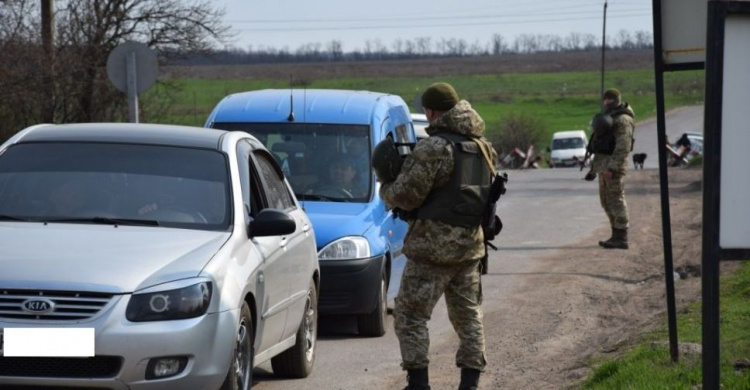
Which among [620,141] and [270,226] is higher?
[270,226]

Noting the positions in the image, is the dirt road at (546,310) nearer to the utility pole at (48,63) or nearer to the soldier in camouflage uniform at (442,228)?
the soldier in camouflage uniform at (442,228)

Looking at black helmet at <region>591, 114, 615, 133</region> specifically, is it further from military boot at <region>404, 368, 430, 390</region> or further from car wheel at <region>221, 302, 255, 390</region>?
car wheel at <region>221, 302, 255, 390</region>

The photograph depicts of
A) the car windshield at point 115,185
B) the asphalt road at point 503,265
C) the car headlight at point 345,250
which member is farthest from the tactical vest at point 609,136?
the car windshield at point 115,185

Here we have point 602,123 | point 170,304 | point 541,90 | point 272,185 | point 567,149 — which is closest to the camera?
point 170,304

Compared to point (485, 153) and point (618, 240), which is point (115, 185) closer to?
point (485, 153)

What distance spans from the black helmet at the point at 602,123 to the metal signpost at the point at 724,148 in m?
11.3

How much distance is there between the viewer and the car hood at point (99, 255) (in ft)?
20.5

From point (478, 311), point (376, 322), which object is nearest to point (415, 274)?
point (478, 311)

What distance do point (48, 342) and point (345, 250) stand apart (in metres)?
4.50

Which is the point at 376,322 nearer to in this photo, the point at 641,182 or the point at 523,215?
the point at 523,215

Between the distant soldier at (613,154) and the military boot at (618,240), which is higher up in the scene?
the distant soldier at (613,154)

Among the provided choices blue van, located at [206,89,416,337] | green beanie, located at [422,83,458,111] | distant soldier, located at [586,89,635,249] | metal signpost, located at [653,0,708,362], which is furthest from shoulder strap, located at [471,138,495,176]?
distant soldier, located at [586,89,635,249]

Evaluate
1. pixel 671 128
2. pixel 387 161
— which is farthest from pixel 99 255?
pixel 671 128

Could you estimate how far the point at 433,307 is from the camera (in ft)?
25.5
